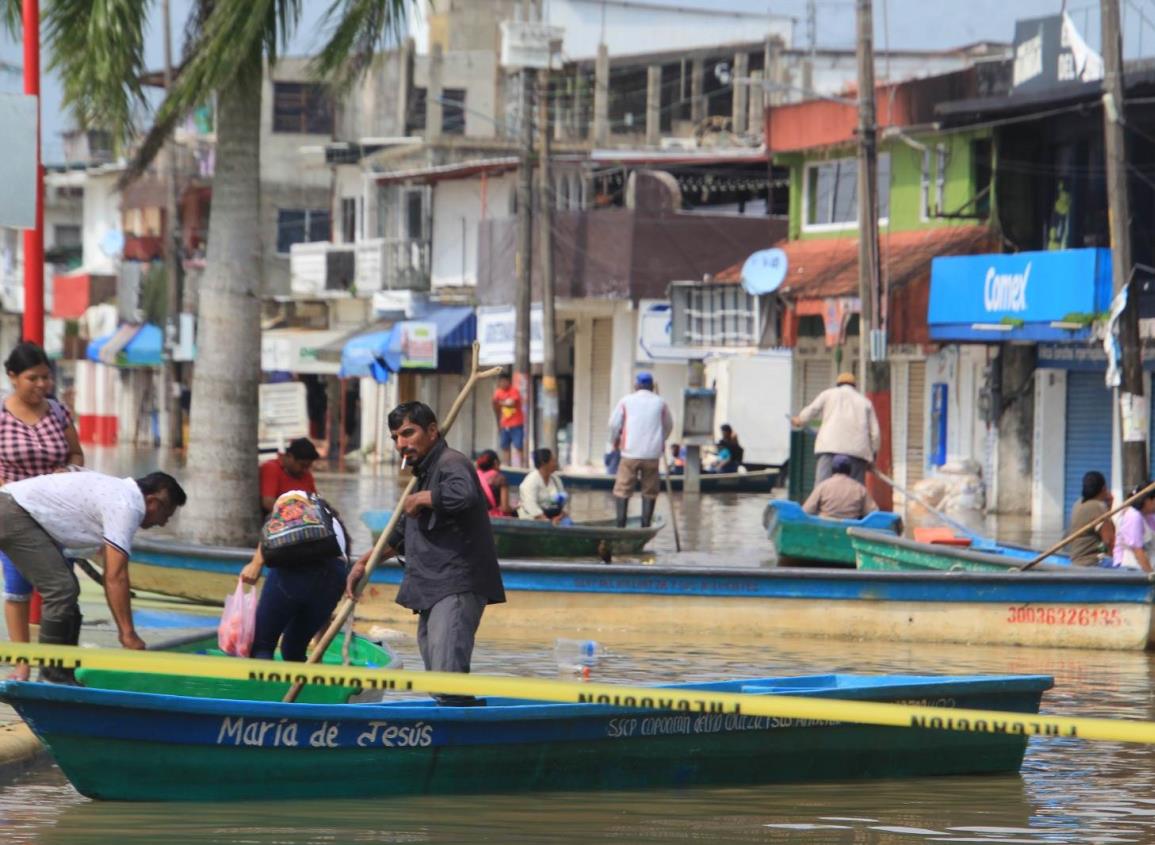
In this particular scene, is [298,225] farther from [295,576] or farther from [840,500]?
[295,576]

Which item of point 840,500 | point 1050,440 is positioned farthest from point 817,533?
point 1050,440

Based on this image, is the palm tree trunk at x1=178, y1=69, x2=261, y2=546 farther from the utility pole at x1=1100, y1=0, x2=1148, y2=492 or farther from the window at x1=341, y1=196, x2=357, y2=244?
the window at x1=341, y1=196, x2=357, y2=244

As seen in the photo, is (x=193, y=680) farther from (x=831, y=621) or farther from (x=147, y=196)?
(x=147, y=196)

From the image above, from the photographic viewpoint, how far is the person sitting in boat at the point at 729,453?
127 ft

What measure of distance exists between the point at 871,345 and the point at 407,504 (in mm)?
18937

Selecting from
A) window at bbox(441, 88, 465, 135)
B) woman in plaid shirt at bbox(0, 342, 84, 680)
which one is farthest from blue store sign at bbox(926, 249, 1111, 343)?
window at bbox(441, 88, 465, 135)

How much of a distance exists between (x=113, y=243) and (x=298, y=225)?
918 centimetres

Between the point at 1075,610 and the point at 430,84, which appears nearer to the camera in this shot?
the point at 1075,610

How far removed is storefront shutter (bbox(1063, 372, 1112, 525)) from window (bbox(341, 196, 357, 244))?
27.5 metres

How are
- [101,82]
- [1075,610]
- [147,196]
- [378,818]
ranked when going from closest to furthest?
[378,818] < [1075,610] < [101,82] < [147,196]

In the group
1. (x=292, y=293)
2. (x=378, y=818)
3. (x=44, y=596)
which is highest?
(x=292, y=293)

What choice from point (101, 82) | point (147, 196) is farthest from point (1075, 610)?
point (147, 196)

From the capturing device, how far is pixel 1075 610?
50.9ft

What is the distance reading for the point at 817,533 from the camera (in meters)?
20.0
